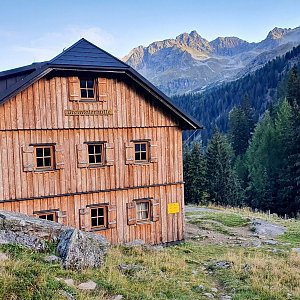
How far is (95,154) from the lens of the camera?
19.8 meters

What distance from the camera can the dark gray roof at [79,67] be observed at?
17.3 metres

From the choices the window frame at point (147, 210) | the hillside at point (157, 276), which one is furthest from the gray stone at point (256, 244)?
the window frame at point (147, 210)

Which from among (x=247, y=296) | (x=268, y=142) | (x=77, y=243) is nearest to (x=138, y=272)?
(x=77, y=243)

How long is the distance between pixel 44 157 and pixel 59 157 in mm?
656

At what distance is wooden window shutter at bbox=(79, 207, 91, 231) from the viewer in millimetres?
19172

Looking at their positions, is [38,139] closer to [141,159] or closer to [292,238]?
[141,159]

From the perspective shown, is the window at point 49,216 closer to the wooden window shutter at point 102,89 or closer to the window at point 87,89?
the window at point 87,89

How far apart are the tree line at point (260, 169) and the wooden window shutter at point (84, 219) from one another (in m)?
36.1

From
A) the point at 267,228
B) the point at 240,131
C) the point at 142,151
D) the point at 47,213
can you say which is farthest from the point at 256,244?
the point at 240,131

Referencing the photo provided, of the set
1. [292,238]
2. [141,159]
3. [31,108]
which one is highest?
[31,108]

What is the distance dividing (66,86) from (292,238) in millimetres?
15604

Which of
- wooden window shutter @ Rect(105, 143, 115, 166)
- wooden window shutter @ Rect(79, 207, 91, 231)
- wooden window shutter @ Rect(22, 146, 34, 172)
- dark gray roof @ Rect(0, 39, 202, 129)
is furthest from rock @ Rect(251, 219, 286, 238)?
wooden window shutter @ Rect(22, 146, 34, 172)

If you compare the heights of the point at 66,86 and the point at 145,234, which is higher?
the point at 66,86

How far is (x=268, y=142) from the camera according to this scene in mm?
68250
